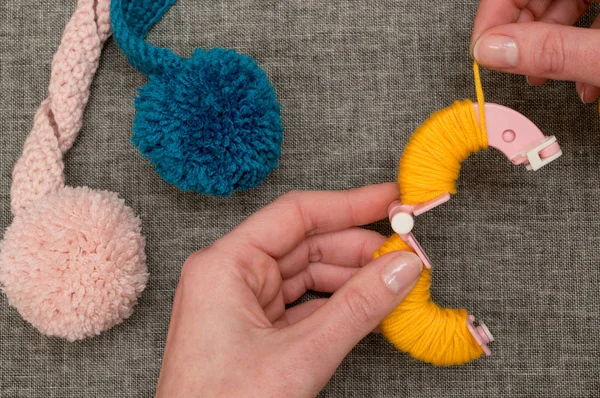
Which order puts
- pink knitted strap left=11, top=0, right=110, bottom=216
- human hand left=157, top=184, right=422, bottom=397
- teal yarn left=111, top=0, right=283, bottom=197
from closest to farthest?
human hand left=157, top=184, right=422, bottom=397 < teal yarn left=111, top=0, right=283, bottom=197 < pink knitted strap left=11, top=0, right=110, bottom=216

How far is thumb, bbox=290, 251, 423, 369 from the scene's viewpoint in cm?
63

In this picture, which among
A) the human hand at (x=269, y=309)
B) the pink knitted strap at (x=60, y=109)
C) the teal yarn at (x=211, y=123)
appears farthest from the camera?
the pink knitted strap at (x=60, y=109)

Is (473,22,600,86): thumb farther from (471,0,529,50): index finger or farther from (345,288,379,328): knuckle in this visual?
(345,288,379,328): knuckle

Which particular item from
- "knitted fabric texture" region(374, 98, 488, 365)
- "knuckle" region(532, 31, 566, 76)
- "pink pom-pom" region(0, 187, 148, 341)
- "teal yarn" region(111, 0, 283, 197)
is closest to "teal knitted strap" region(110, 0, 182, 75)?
"teal yarn" region(111, 0, 283, 197)

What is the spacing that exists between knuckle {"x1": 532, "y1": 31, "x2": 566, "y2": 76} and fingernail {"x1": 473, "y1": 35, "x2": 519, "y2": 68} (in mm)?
25

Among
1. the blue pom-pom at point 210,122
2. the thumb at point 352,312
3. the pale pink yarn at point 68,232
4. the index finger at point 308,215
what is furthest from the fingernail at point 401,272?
the pale pink yarn at point 68,232

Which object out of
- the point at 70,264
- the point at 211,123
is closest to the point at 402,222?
the point at 211,123

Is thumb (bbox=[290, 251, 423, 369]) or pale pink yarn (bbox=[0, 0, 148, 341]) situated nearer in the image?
thumb (bbox=[290, 251, 423, 369])

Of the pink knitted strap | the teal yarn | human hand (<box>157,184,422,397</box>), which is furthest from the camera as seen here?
the pink knitted strap

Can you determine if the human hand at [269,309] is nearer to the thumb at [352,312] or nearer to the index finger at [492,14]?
the thumb at [352,312]

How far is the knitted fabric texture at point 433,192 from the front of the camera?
0.69 metres

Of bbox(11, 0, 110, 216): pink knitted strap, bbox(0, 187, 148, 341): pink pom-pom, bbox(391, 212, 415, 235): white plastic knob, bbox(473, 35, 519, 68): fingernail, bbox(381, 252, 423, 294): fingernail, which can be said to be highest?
bbox(473, 35, 519, 68): fingernail

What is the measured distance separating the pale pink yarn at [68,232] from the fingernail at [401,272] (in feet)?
1.26

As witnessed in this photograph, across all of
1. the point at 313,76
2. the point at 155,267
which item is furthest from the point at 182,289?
the point at 313,76
